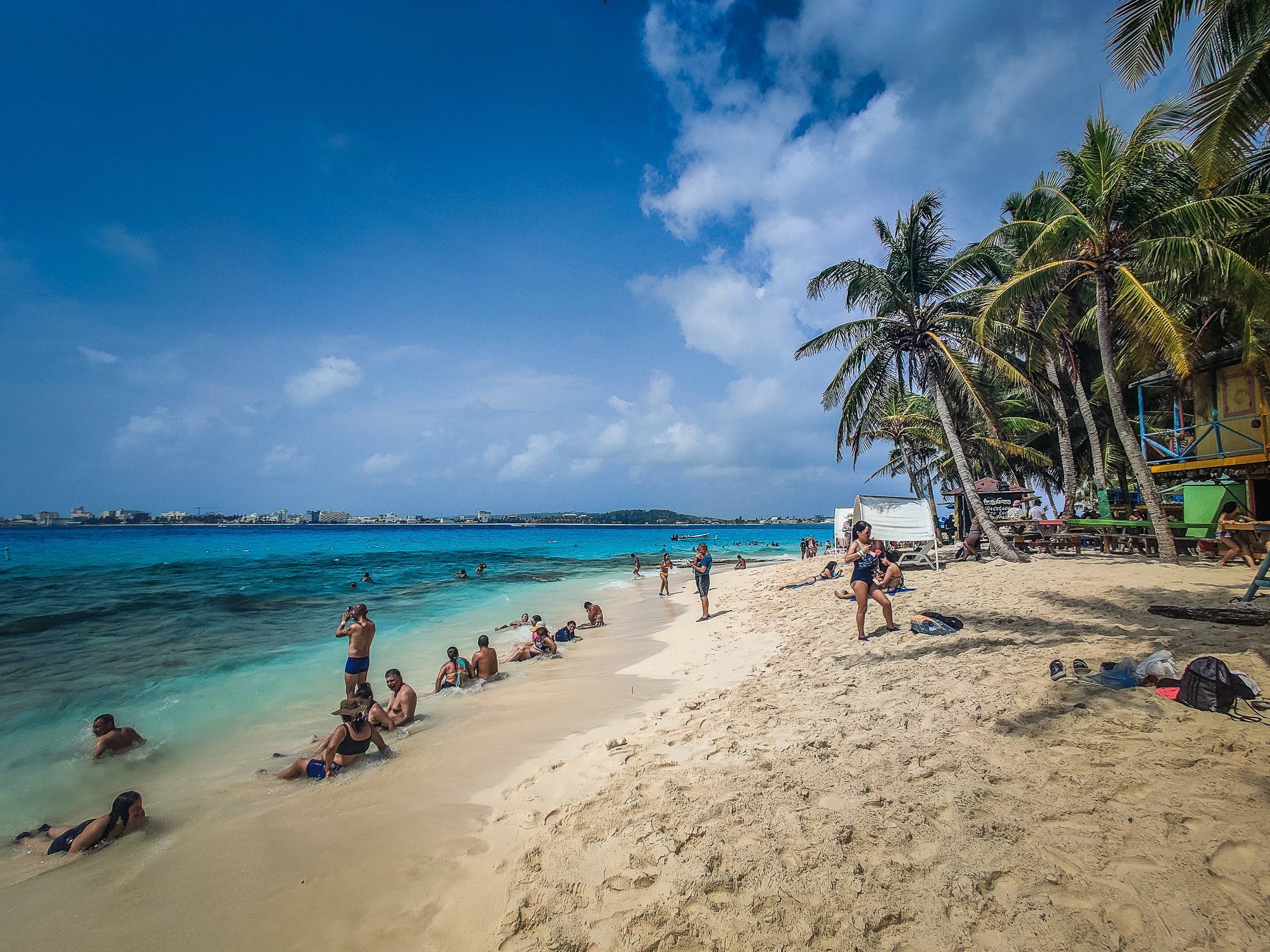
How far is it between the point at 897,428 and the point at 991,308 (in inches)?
600

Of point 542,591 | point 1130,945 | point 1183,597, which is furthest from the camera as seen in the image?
point 542,591

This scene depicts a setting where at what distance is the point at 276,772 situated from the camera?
5.55 metres

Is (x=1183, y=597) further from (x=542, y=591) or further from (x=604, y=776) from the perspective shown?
Answer: (x=542, y=591)

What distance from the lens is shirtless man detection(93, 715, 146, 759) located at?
6.14 meters

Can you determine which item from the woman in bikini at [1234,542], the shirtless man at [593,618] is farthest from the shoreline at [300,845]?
the woman in bikini at [1234,542]

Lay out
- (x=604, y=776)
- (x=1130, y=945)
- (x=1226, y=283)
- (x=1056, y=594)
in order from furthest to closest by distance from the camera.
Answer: (x=1226, y=283) < (x=1056, y=594) < (x=604, y=776) < (x=1130, y=945)

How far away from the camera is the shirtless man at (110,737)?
614cm

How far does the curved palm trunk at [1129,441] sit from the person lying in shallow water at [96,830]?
17475 mm

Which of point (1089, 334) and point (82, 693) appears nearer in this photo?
point (82, 693)

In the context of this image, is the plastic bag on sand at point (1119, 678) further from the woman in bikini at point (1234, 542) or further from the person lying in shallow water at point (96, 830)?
the woman in bikini at point (1234, 542)

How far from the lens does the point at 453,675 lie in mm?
8672

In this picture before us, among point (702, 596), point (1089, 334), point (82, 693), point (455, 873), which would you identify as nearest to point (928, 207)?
point (1089, 334)

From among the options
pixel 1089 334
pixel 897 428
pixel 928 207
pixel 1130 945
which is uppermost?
pixel 928 207

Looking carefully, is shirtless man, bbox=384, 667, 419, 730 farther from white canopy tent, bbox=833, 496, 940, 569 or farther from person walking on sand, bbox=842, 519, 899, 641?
white canopy tent, bbox=833, 496, 940, 569
